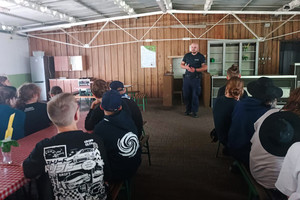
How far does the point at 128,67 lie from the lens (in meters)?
9.19

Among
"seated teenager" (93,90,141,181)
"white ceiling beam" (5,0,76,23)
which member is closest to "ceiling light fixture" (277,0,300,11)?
"seated teenager" (93,90,141,181)

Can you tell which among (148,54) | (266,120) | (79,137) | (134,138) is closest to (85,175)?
(79,137)

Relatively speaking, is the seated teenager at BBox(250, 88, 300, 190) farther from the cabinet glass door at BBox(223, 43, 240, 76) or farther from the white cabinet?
the cabinet glass door at BBox(223, 43, 240, 76)

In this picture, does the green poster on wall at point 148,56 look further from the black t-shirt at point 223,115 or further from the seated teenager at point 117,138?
the seated teenager at point 117,138

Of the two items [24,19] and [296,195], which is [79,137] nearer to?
[296,195]

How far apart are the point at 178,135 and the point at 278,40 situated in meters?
6.01

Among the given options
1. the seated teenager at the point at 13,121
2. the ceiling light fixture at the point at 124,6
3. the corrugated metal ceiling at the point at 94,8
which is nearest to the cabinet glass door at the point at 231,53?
the corrugated metal ceiling at the point at 94,8

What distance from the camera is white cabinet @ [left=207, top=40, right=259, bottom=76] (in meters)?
8.20

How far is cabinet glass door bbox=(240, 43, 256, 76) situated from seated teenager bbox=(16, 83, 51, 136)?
733 cm

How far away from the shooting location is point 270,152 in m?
1.73

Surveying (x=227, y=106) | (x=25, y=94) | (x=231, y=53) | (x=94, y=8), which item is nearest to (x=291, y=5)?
(x=231, y=53)

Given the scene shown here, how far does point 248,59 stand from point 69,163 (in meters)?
8.14

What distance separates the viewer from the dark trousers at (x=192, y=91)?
6113mm

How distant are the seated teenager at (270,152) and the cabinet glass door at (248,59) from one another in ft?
23.1
